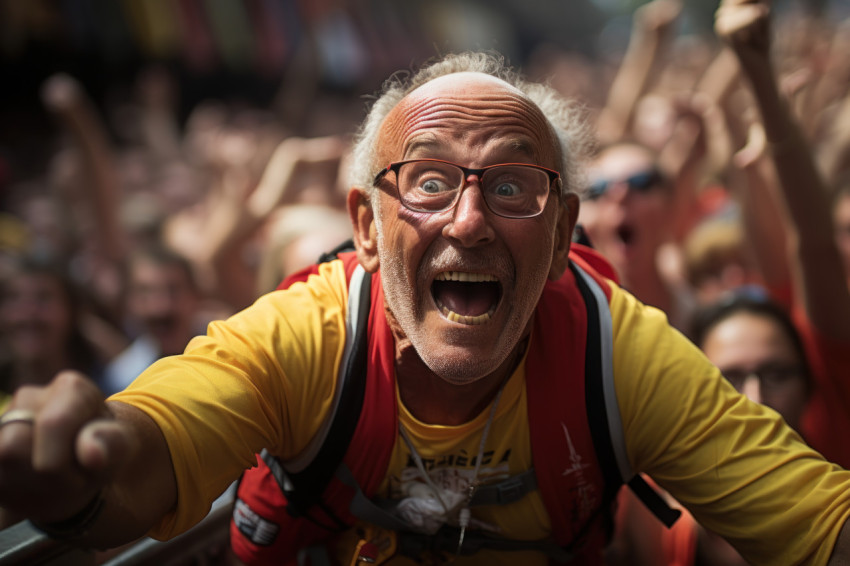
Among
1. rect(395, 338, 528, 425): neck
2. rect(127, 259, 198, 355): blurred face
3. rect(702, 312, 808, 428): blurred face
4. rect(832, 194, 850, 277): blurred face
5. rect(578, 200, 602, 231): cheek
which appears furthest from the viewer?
rect(127, 259, 198, 355): blurred face

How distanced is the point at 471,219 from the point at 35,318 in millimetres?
2520

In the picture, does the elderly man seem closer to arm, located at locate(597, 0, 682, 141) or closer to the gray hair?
the gray hair

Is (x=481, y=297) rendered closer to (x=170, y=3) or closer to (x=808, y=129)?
(x=808, y=129)

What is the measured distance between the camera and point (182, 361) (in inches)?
51.3

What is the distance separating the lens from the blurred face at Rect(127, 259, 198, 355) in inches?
130

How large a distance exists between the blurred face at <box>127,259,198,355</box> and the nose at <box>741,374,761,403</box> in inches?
90.5

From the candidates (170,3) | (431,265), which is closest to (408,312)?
(431,265)

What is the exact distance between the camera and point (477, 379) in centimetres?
150

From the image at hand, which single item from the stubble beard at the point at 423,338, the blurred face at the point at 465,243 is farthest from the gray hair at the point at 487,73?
the stubble beard at the point at 423,338

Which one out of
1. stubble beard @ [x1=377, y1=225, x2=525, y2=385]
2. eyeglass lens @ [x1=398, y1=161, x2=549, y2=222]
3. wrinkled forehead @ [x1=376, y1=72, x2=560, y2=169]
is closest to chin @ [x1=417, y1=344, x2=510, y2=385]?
stubble beard @ [x1=377, y1=225, x2=525, y2=385]

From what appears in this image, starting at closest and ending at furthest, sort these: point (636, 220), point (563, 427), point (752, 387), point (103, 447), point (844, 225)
A: point (103, 447) → point (563, 427) → point (752, 387) → point (844, 225) → point (636, 220)

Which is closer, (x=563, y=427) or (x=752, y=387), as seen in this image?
(x=563, y=427)

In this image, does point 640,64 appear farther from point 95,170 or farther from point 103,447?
point 103,447

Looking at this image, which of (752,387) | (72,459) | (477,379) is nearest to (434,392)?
(477,379)
